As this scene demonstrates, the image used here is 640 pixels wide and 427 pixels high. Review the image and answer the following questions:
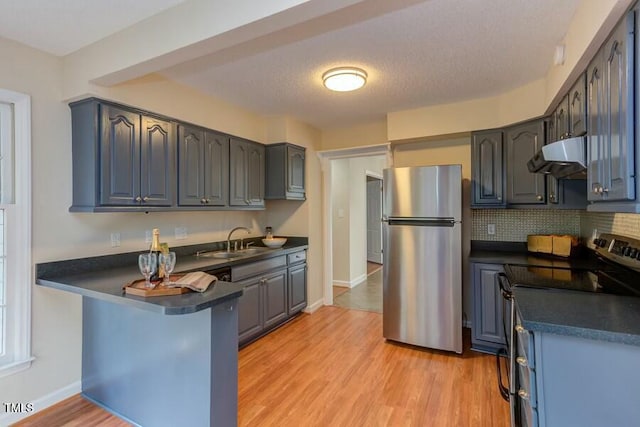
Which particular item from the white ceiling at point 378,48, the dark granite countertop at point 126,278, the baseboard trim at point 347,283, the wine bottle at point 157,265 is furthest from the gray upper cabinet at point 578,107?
the baseboard trim at point 347,283

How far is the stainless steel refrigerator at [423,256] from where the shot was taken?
2.86 metres

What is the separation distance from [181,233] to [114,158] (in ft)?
3.51

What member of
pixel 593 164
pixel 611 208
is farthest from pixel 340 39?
pixel 611 208

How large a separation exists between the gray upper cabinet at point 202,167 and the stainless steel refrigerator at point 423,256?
164cm

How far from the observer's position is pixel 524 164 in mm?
2867

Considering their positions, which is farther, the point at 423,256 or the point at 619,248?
the point at 423,256

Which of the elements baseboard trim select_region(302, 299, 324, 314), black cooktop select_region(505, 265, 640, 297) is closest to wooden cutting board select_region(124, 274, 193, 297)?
black cooktop select_region(505, 265, 640, 297)

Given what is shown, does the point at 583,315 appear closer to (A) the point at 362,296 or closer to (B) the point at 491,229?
(B) the point at 491,229

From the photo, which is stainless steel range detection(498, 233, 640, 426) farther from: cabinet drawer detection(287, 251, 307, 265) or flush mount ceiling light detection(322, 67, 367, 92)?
cabinet drawer detection(287, 251, 307, 265)

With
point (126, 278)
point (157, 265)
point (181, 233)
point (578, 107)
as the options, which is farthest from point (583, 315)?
point (181, 233)

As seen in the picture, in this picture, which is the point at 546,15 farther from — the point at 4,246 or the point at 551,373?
the point at 4,246

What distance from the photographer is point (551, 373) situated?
4.13 ft

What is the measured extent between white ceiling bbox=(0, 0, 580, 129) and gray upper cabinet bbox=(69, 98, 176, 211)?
453mm

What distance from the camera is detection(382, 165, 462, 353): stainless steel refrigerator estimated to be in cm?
286
